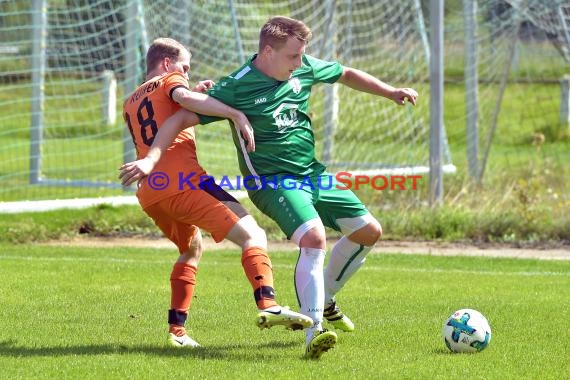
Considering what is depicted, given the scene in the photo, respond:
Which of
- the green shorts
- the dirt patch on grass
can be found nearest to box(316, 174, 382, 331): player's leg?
the green shorts

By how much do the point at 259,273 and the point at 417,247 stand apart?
564 centimetres

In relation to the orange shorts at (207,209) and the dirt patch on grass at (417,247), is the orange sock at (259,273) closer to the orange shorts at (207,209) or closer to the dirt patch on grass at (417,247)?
the orange shorts at (207,209)

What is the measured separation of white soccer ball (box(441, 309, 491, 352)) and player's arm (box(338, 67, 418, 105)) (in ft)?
4.84

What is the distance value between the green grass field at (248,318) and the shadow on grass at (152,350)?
0.01 m

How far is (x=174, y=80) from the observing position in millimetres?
6625

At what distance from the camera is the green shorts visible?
644 cm

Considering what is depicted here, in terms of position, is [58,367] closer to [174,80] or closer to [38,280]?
[174,80]

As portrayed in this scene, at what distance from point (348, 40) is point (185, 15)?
2.57 meters

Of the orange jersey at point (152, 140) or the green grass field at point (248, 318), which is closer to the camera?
the green grass field at point (248, 318)

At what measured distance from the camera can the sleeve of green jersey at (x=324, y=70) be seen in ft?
23.0

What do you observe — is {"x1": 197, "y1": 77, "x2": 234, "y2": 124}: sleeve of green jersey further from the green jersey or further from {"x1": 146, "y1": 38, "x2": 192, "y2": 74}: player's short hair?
{"x1": 146, "y1": 38, "x2": 192, "y2": 74}: player's short hair

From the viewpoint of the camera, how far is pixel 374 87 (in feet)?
23.7

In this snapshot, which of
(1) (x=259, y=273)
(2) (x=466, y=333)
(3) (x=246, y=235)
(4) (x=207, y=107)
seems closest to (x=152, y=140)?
(4) (x=207, y=107)

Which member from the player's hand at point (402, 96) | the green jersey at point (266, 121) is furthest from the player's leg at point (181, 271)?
the player's hand at point (402, 96)
